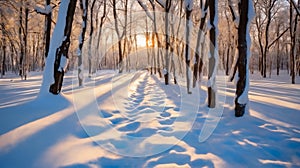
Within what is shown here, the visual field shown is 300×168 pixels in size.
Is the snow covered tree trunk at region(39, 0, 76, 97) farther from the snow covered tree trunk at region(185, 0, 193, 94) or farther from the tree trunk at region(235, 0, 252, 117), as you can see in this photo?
the snow covered tree trunk at region(185, 0, 193, 94)

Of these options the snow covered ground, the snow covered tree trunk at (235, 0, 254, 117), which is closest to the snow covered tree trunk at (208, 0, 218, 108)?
the snow covered tree trunk at (235, 0, 254, 117)

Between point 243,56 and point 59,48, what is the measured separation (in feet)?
17.4

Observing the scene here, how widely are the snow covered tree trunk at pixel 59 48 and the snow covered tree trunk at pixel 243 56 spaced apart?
4917mm

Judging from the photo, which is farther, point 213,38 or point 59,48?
point 213,38

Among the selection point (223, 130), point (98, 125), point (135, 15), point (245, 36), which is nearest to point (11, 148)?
point (98, 125)

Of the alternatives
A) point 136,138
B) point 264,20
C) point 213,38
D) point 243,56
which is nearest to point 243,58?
point 243,56

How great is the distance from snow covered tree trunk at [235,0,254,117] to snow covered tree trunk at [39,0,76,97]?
4917 millimetres

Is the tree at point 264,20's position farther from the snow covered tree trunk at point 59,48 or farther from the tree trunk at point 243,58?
the snow covered tree trunk at point 59,48

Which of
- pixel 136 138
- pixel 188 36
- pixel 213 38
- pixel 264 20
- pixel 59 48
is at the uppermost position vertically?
pixel 264 20

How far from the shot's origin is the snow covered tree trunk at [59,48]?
6.62m

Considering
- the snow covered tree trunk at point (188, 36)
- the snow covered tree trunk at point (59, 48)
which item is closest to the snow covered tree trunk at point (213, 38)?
the snow covered tree trunk at point (188, 36)

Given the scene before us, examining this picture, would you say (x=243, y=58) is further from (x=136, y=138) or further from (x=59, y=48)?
(x=59, y=48)

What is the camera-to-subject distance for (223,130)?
5.13m

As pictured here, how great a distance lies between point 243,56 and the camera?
19.7 ft
